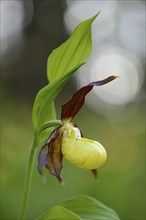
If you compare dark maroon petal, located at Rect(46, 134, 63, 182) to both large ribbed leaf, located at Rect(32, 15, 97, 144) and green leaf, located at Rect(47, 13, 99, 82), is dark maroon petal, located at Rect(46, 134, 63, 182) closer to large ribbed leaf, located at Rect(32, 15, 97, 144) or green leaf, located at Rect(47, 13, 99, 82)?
large ribbed leaf, located at Rect(32, 15, 97, 144)

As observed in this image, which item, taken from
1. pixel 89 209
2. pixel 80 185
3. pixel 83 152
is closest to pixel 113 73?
pixel 80 185

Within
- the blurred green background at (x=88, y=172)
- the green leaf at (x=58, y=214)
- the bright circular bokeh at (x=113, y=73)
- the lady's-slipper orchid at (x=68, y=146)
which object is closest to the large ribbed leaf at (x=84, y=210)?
the green leaf at (x=58, y=214)

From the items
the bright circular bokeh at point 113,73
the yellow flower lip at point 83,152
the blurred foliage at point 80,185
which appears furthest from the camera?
the bright circular bokeh at point 113,73

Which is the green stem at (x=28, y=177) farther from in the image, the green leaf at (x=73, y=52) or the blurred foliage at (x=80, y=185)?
the blurred foliage at (x=80, y=185)

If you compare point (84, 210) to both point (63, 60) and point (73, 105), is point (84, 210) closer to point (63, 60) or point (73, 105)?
point (73, 105)

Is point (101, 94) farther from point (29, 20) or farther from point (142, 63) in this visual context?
point (29, 20)

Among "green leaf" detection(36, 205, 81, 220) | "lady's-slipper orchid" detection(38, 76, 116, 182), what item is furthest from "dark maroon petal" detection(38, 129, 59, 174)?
"green leaf" detection(36, 205, 81, 220)

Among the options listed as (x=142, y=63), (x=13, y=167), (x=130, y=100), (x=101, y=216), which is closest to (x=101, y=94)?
(x=130, y=100)

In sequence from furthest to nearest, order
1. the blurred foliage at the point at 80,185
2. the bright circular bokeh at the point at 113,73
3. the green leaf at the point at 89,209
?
1. the bright circular bokeh at the point at 113,73
2. the blurred foliage at the point at 80,185
3. the green leaf at the point at 89,209
